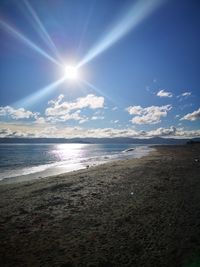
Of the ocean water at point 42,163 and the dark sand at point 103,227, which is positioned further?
the ocean water at point 42,163

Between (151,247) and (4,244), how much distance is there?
5.31 m

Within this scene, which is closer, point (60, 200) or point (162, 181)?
point (60, 200)

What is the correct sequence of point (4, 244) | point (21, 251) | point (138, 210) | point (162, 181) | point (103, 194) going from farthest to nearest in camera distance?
1. point (162, 181)
2. point (103, 194)
3. point (138, 210)
4. point (4, 244)
5. point (21, 251)

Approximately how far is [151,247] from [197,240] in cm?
176

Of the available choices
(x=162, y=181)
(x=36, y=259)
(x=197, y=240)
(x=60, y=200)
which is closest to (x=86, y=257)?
(x=36, y=259)

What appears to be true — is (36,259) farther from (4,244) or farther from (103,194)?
(103,194)

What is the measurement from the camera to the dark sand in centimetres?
788

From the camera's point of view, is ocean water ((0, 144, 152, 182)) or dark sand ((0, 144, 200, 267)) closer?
dark sand ((0, 144, 200, 267))

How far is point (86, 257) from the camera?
7984 mm

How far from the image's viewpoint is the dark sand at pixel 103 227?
310 inches

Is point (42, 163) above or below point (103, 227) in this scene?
below

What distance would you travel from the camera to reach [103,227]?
10352 mm

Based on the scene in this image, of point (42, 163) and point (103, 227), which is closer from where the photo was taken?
point (103, 227)

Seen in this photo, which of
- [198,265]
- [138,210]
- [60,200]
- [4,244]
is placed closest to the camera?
[198,265]
